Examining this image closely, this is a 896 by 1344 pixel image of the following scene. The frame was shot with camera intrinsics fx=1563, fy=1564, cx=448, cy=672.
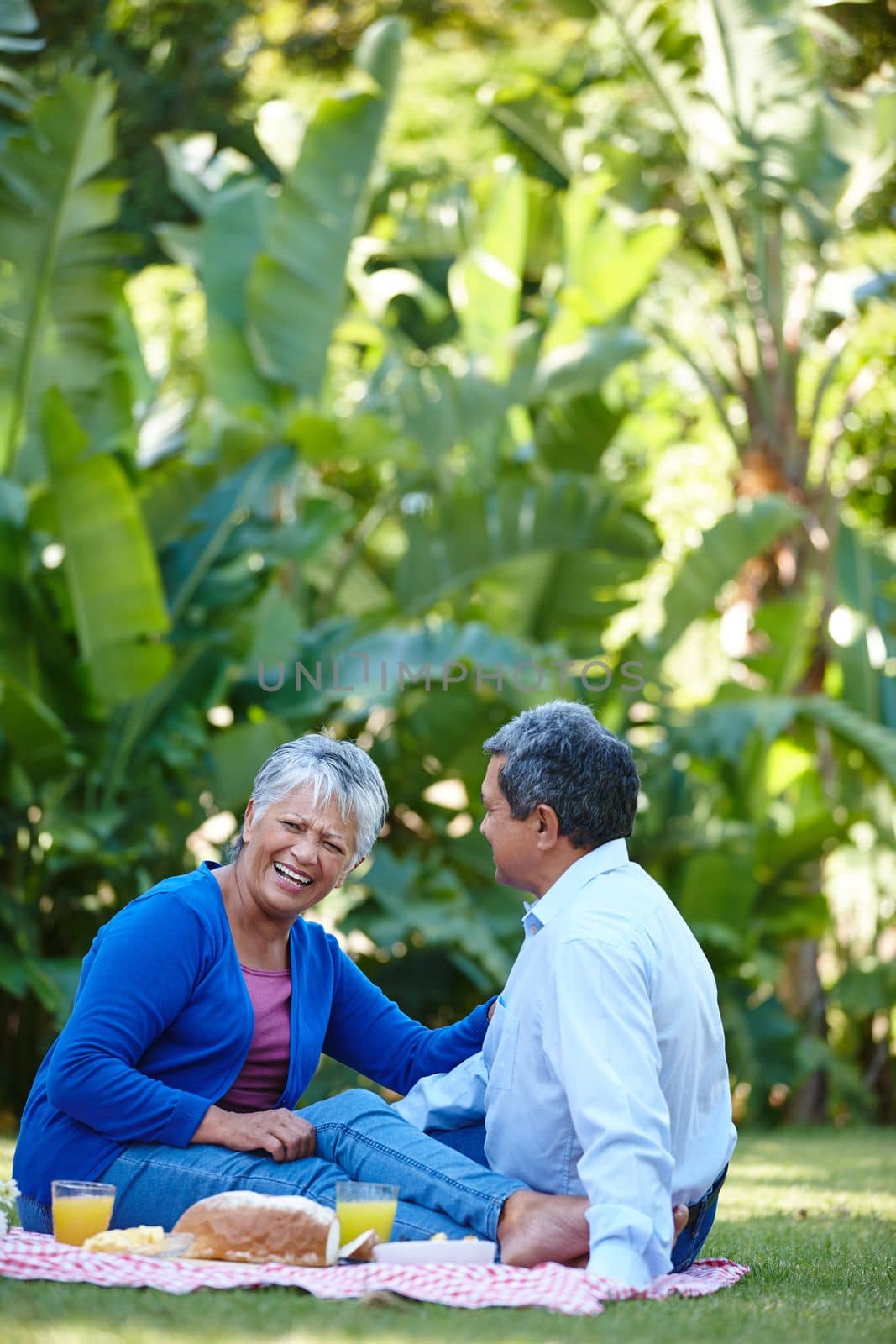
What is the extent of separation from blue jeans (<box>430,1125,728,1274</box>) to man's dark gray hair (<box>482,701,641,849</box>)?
65cm

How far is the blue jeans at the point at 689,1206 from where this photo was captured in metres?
2.90

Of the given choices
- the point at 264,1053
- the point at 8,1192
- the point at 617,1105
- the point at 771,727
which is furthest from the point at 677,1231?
the point at 771,727

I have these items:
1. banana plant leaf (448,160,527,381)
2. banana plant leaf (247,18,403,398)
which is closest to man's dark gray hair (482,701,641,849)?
banana plant leaf (247,18,403,398)

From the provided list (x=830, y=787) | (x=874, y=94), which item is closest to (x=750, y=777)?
(x=830, y=787)

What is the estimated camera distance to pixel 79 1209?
2.69m

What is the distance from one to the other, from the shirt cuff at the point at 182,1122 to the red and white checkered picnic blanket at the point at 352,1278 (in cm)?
28

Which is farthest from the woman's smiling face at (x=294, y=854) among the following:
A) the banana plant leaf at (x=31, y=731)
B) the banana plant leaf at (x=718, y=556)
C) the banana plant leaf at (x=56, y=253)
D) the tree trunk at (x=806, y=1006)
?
the tree trunk at (x=806, y=1006)

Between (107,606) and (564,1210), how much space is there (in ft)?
14.4

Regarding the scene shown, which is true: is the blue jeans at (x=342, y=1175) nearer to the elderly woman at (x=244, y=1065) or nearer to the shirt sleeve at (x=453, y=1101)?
the elderly woman at (x=244, y=1065)

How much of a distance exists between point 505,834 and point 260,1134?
28.2 inches

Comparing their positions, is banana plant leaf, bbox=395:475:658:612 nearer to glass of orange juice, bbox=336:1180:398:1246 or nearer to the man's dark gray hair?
the man's dark gray hair

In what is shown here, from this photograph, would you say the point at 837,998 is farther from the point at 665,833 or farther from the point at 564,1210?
the point at 564,1210

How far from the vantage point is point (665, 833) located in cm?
880

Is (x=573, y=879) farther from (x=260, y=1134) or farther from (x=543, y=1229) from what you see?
(x=260, y=1134)
